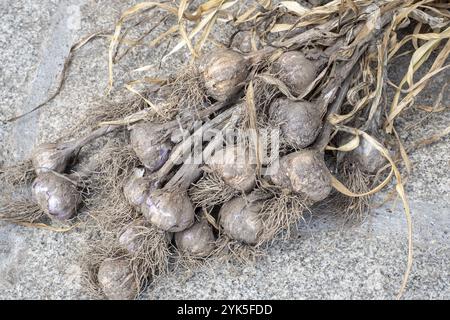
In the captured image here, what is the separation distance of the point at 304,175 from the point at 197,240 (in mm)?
237

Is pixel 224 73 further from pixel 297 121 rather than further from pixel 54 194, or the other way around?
pixel 54 194

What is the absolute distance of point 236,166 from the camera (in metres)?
1.09

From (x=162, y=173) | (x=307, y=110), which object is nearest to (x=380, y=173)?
(x=307, y=110)

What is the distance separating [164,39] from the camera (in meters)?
1.45

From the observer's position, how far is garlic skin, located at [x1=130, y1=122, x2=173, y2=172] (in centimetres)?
114

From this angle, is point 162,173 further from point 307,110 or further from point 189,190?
point 307,110

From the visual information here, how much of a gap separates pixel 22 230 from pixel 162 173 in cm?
35

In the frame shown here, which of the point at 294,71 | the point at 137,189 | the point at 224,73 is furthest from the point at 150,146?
the point at 294,71

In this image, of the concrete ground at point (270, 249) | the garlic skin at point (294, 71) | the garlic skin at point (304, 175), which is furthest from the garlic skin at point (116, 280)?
the garlic skin at point (294, 71)

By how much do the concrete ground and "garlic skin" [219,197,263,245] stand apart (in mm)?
74

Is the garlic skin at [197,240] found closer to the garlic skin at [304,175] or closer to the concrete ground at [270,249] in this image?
the concrete ground at [270,249]

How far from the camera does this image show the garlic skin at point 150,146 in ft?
3.74

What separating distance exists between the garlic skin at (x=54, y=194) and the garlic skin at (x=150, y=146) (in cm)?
17

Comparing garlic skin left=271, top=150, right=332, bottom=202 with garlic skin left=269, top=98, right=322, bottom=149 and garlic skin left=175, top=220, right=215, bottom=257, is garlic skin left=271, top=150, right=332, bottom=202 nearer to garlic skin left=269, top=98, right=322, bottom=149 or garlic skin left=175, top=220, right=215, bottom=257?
garlic skin left=269, top=98, right=322, bottom=149
